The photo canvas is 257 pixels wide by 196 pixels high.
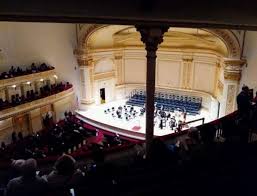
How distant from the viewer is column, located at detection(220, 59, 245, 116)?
49.8ft

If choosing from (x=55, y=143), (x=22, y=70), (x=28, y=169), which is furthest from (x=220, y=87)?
(x=28, y=169)

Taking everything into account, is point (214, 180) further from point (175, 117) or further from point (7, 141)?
point (175, 117)

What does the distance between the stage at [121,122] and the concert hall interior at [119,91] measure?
0.07 metres

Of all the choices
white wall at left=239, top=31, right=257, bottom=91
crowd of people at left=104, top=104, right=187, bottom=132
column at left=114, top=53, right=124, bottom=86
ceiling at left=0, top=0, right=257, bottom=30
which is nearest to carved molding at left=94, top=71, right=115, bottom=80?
column at left=114, top=53, right=124, bottom=86

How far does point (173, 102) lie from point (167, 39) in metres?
4.94

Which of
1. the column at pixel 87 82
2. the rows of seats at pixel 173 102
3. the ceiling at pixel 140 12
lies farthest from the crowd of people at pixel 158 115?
the ceiling at pixel 140 12

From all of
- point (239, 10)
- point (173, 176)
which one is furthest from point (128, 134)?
point (173, 176)

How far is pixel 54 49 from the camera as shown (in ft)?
63.0

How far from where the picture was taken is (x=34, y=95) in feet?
56.9

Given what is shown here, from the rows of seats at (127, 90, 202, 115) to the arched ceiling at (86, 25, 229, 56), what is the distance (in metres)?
3.89

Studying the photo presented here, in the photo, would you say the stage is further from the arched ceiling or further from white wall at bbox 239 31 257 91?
the arched ceiling

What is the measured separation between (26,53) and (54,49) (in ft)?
7.24

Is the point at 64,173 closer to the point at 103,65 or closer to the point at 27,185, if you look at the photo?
the point at 27,185

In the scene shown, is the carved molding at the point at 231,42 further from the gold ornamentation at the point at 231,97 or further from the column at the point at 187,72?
the column at the point at 187,72
